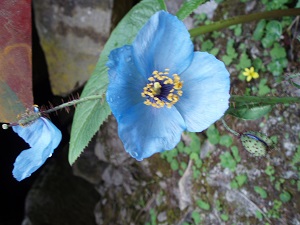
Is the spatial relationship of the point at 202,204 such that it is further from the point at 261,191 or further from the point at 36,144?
the point at 36,144

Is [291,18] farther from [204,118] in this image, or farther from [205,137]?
[204,118]

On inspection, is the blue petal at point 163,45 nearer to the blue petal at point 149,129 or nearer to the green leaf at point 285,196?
the blue petal at point 149,129

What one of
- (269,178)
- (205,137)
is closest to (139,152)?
(269,178)

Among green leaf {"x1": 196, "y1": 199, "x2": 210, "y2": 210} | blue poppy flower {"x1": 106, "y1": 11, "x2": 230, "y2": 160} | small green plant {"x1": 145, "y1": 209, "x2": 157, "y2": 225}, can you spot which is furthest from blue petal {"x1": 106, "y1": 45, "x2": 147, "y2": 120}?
small green plant {"x1": 145, "y1": 209, "x2": 157, "y2": 225}

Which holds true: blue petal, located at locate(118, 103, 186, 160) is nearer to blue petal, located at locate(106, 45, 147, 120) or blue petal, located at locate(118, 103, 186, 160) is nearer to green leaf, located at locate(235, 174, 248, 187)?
blue petal, located at locate(106, 45, 147, 120)

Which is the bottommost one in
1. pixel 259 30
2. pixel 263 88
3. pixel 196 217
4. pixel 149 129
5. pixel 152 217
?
pixel 152 217

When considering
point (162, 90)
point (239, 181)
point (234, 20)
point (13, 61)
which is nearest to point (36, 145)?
point (13, 61)

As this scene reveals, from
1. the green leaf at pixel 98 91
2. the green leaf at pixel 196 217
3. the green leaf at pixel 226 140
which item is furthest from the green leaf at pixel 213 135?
the green leaf at pixel 98 91
